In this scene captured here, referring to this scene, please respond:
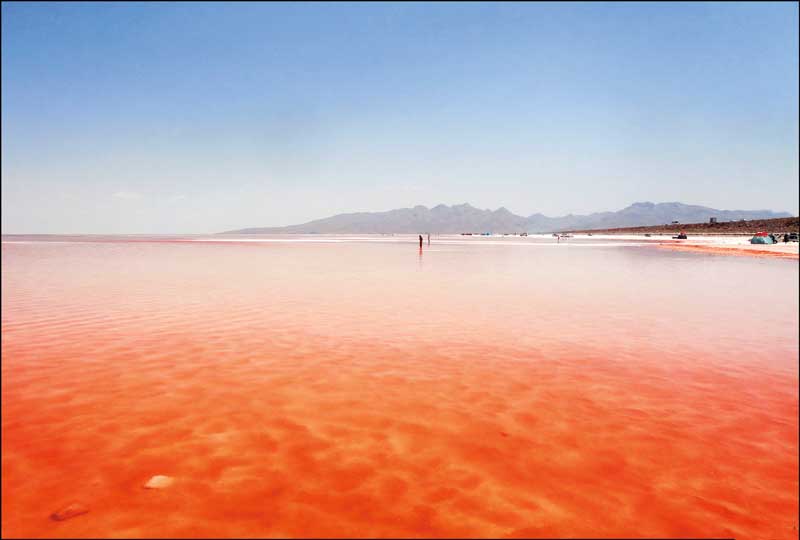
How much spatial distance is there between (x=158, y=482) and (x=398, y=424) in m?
2.64

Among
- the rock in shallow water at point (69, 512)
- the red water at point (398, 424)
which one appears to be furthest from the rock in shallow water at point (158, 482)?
the rock in shallow water at point (69, 512)

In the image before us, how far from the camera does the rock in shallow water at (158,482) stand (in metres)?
4.21

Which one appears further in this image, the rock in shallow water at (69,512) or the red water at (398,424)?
the red water at (398,424)

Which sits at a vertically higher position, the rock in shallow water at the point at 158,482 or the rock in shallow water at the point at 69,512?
the rock in shallow water at the point at 69,512

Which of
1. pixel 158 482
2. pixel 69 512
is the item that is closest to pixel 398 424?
pixel 158 482

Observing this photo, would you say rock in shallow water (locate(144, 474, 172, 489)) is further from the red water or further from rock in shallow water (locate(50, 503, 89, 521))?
rock in shallow water (locate(50, 503, 89, 521))

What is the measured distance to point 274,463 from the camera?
4.66 metres

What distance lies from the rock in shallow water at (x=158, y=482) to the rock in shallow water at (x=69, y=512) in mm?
493

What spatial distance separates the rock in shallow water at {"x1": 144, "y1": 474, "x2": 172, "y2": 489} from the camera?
4.21m

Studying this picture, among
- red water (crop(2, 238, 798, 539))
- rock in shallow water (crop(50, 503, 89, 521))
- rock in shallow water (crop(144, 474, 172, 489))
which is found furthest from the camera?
rock in shallow water (crop(144, 474, 172, 489))

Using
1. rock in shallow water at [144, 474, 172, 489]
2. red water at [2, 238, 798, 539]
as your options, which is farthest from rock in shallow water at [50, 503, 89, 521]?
rock in shallow water at [144, 474, 172, 489]

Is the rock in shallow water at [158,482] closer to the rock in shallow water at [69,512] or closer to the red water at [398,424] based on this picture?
the red water at [398,424]

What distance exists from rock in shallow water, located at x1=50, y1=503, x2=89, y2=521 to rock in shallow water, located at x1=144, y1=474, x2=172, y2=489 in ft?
1.62

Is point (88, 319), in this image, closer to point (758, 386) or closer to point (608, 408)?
point (608, 408)
